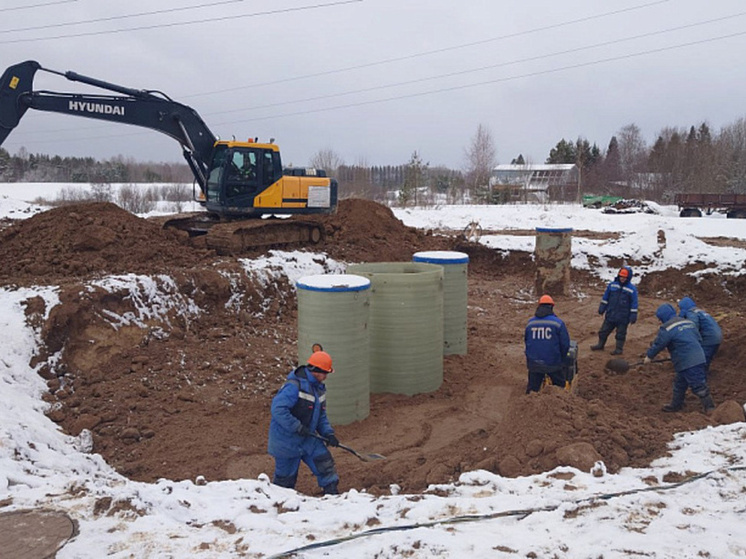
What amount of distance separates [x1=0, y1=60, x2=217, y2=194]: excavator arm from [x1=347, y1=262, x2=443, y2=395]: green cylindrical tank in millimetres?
7681

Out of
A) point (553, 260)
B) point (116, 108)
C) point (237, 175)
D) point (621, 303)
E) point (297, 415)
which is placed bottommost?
point (297, 415)

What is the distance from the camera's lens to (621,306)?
10156mm

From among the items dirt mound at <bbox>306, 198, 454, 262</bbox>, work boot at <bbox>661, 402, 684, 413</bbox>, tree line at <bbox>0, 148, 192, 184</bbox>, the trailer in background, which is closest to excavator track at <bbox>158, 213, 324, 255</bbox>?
dirt mound at <bbox>306, 198, 454, 262</bbox>

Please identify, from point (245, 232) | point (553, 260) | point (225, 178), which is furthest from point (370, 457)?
point (553, 260)

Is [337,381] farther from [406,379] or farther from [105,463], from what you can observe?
[105,463]

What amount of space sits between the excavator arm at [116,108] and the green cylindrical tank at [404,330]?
7.68 meters

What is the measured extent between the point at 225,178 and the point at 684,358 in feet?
32.9

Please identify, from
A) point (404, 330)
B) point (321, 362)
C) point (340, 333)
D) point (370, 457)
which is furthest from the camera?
point (404, 330)

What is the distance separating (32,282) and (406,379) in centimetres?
576

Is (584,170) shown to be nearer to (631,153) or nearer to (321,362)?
(631,153)

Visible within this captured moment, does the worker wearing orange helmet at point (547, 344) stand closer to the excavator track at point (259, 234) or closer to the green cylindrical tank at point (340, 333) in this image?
the green cylindrical tank at point (340, 333)

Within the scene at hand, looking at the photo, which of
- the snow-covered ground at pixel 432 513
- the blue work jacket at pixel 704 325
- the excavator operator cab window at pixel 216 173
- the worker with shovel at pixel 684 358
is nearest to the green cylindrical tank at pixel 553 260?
the blue work jacket at pixel 704 325

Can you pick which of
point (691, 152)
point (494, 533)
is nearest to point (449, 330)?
point (494, 533)

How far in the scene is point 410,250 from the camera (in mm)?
16625
